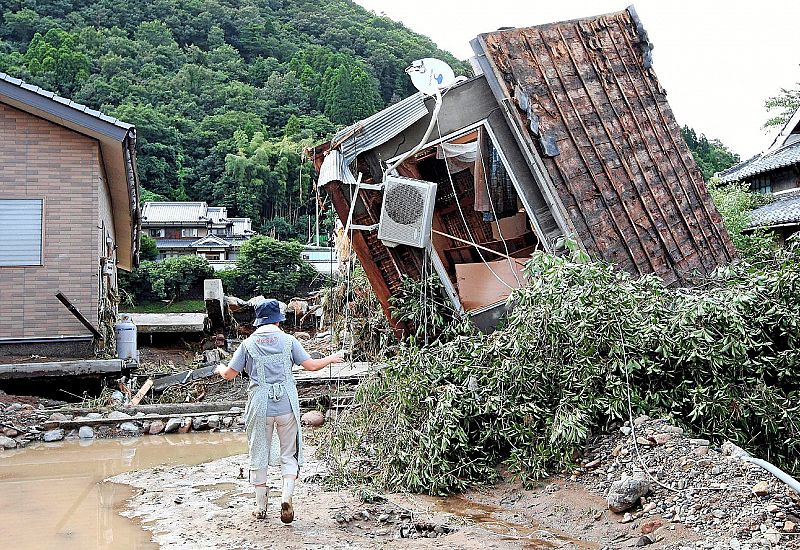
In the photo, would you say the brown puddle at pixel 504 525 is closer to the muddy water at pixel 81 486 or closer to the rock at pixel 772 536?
the rock at pixel 772 536

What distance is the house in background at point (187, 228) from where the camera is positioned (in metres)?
50.8

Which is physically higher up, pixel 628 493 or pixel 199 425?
pixel 628 493

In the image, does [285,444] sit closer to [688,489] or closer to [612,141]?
[688,489]

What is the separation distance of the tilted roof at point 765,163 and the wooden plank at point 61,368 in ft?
63.6

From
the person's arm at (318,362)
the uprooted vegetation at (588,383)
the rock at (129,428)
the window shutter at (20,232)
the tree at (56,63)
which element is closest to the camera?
the person's arm at (318,362)

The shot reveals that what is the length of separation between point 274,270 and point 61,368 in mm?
26333

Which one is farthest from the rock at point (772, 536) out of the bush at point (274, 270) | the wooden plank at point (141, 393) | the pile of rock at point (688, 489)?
the bush at point (274, 270)

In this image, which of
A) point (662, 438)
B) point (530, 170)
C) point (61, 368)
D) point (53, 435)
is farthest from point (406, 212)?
point (61, 368)

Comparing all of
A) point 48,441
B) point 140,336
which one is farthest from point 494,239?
point 140,336

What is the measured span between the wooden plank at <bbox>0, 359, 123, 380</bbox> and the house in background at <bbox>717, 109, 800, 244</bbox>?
53.0 feet

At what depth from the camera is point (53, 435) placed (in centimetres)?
996

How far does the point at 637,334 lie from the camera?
22.1ft

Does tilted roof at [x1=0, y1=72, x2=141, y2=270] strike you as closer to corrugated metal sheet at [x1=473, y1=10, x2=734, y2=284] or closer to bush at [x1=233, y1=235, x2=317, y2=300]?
corrugated metal sheet at [x1=473, y1=10, x2=734, y2=284]

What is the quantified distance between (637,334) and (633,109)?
4608mm
